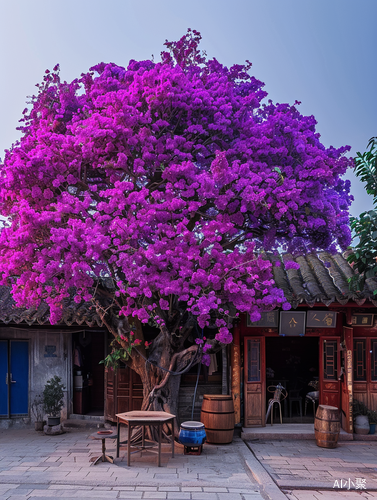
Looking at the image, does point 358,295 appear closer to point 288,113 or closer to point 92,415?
point 288,113

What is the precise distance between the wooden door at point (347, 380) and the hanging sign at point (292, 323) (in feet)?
3.29

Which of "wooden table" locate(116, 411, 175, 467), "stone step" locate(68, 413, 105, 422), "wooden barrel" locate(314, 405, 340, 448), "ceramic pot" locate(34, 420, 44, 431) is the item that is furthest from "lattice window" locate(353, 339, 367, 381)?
"ceramic pot" locate(34, 420, 44, 431)

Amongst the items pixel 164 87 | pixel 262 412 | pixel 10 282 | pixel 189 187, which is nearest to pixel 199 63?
pixel 164 87

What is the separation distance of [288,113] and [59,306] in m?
5.97

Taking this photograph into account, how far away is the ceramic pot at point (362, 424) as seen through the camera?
1039 cm

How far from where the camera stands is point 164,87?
864 cm

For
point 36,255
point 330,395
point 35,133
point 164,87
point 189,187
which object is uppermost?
point 164,87

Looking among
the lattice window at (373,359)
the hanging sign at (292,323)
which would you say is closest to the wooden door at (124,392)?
the hanging sign at (292,323)

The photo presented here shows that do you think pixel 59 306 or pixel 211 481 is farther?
pixel 59 306

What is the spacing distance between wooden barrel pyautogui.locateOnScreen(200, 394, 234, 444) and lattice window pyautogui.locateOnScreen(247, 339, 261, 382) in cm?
132

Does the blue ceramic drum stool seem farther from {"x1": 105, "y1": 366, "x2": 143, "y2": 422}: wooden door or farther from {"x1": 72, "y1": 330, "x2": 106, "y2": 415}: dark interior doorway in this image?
{"x1": 72, "y1": 330, "x2": 106, "y2": 415}: dark interior doorway

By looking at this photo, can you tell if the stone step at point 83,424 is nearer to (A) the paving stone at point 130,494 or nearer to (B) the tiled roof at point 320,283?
(A) the paving stone at point 130,494

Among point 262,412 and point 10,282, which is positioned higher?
point 10,282

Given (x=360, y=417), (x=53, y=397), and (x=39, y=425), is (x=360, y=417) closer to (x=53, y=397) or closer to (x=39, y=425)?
(x=53, y=397)
